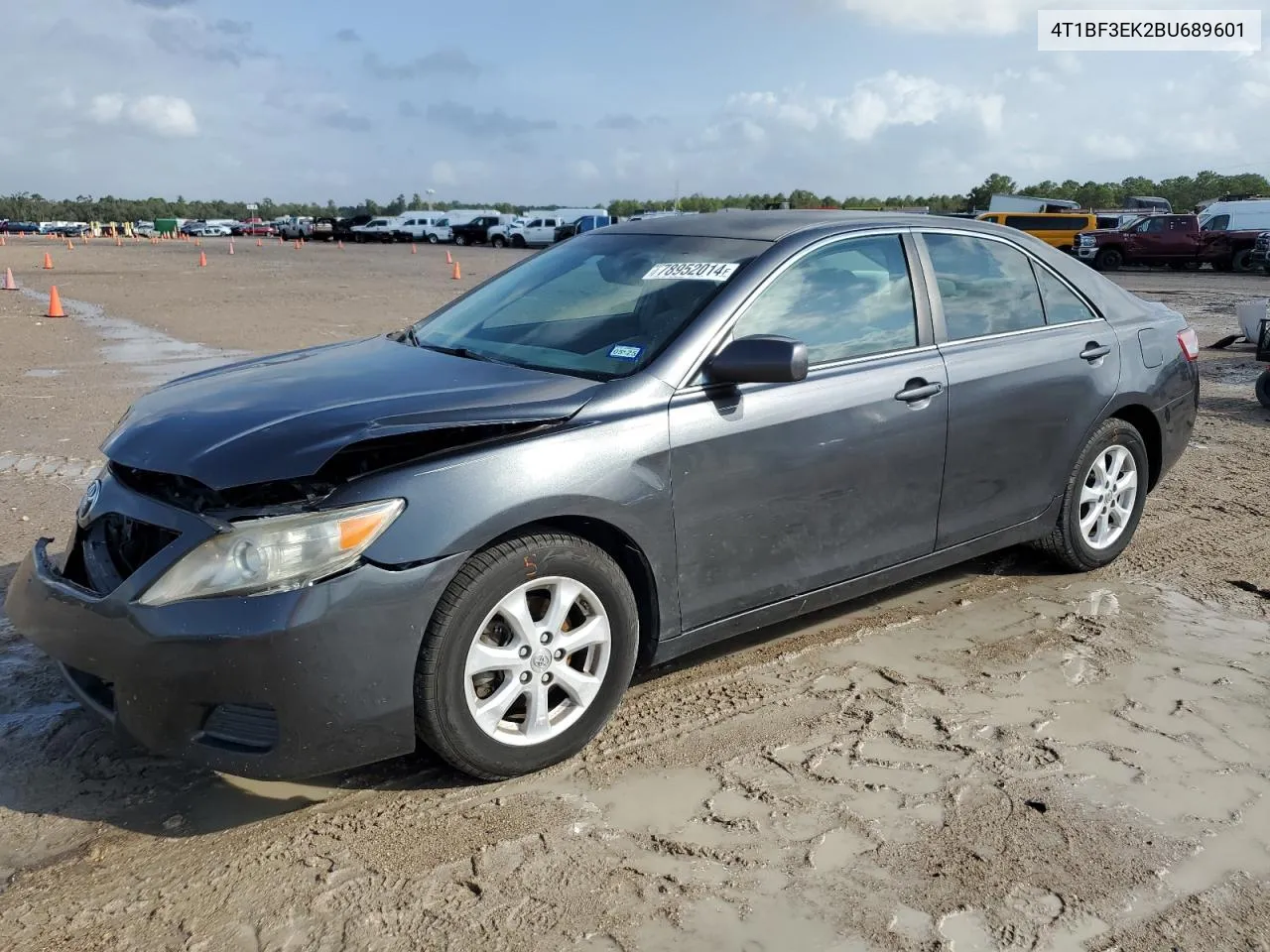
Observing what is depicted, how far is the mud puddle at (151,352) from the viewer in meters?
10.8

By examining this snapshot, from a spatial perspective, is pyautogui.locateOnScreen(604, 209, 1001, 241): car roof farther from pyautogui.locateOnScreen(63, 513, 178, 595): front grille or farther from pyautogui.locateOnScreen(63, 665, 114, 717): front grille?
pyautogui.locateOnScreen(63, 665, 114, 717): front grille

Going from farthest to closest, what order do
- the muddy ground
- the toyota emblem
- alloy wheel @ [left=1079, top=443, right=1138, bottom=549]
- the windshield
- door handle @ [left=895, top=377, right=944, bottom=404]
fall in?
alloy wheel @ [left=1079, top=443, right=1138, bottom=549], door handle @ [left=895, top=377, right=944, bottom=404], the windshield, the toyota emblem, the muddy ground

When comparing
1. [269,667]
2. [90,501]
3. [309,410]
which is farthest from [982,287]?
[90,501]

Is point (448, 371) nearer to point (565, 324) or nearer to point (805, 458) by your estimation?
point (565, 324)

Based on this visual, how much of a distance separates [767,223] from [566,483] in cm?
167

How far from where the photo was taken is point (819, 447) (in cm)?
382

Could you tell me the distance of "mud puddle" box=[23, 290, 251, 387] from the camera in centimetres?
1076

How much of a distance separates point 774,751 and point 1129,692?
1424 millimetres

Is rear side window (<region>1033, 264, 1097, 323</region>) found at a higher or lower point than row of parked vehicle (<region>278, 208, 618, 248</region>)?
higher

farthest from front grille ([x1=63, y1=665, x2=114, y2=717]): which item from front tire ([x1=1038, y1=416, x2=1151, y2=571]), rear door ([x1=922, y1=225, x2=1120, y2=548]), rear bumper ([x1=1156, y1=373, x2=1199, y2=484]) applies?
rear bumper ([x1=1156, y1=373, x2=1199, y2=484])

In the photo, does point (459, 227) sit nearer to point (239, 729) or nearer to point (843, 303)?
point (843, 303)

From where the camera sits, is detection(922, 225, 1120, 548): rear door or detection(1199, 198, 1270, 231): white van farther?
detection(1199, 198, 1270, 231): white van

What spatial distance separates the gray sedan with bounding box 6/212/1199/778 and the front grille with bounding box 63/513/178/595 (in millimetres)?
13

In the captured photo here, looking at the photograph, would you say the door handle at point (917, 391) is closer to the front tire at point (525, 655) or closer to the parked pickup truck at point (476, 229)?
the front tire at point (525, 655)
